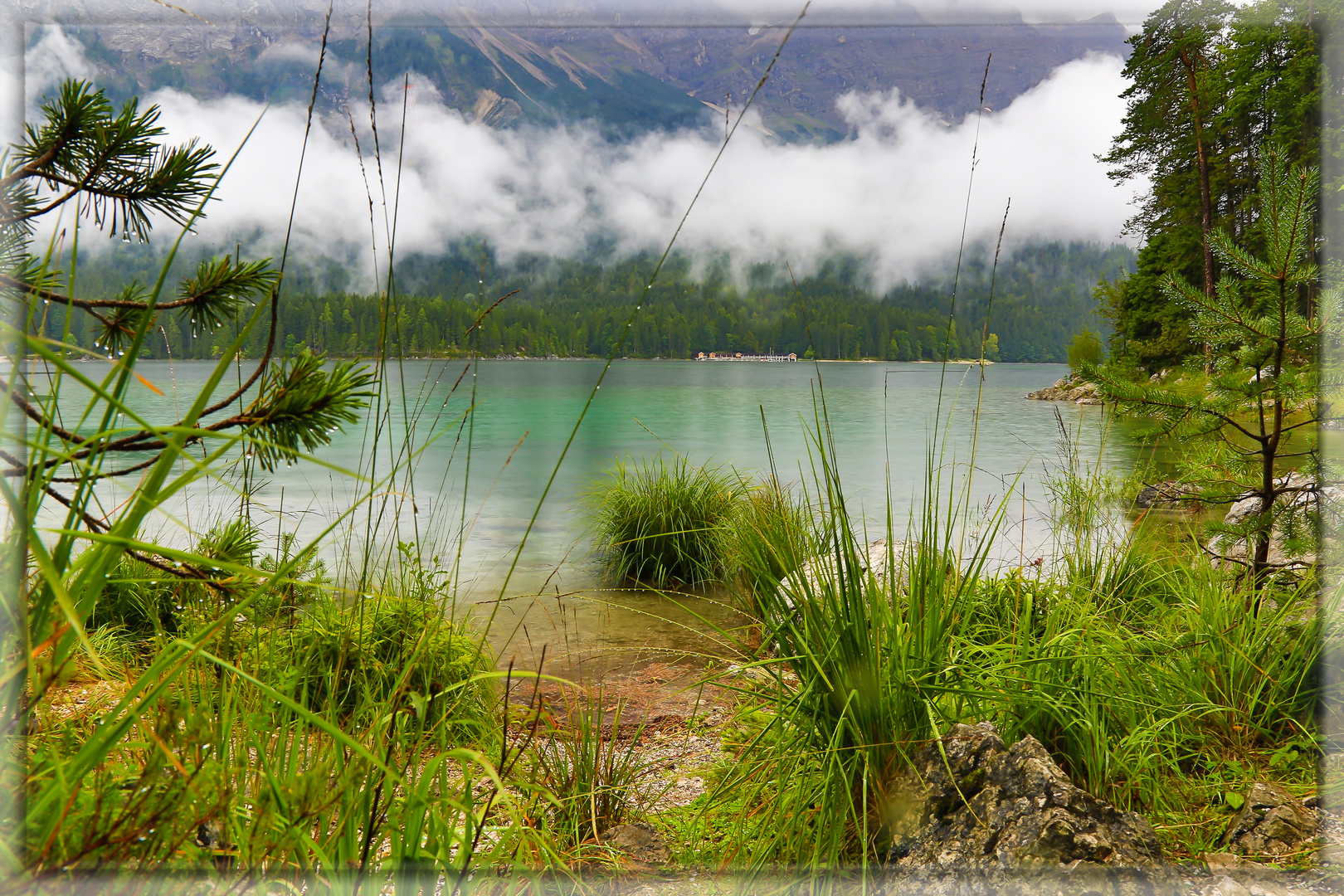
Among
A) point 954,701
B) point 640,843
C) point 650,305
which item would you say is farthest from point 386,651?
point 650,305

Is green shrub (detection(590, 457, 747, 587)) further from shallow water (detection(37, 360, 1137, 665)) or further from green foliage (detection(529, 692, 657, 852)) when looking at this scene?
green foliage (detection(529, 692, 657, 852))

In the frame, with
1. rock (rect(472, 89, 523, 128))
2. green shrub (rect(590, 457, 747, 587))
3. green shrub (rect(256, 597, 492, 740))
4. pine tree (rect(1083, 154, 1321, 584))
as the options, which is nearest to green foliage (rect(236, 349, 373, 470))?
green shrub (rect(256, 597, 492, 740))

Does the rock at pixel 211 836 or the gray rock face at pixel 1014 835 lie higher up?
the rock at pixel 211 836

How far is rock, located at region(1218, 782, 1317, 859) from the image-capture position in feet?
4.44

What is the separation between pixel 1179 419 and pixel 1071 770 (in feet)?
5.07

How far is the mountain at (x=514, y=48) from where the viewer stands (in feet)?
6.93

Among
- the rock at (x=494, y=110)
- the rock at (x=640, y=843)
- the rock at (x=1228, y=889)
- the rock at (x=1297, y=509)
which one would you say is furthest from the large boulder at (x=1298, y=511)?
the rock at (x=494, y=110)

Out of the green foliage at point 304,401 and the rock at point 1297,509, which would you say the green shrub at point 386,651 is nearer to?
the green foliage at point 304,401

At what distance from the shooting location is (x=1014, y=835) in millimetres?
1161

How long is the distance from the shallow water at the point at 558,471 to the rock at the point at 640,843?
0.52 metres

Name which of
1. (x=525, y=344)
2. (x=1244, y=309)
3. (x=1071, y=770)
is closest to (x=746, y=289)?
(x=525, y=344)

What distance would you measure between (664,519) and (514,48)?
153 inches

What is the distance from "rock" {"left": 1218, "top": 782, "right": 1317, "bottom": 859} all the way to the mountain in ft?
6.08

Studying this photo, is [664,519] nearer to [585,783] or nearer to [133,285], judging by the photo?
[585,783]
